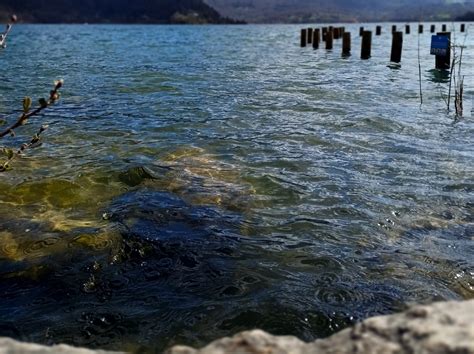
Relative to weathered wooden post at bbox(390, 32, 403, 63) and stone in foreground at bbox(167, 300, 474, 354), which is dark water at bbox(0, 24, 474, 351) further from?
weathered wooden post at bbox(390, 32, 403, 63)

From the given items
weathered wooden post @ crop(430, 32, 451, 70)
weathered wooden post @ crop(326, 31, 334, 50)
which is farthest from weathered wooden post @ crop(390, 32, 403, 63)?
weathered wooden post @ crop(326, 31, 334, 50)

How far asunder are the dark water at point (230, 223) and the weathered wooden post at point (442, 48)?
22.4ft

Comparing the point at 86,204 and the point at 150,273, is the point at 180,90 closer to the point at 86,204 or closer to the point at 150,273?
the point at 86,204

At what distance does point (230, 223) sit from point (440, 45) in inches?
603

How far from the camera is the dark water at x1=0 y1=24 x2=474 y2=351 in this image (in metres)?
3.58

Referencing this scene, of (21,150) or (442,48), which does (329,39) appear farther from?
(21,150)

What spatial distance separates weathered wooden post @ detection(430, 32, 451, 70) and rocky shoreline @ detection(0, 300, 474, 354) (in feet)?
56.1

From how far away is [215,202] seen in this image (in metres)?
5.74

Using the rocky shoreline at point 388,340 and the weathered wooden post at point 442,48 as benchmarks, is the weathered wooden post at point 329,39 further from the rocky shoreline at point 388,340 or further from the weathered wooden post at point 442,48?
the rocky shoreline at point 388,340

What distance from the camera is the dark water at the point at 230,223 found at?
3.58m

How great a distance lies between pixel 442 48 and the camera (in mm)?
17219

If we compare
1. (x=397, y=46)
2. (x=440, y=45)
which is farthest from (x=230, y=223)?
(x=397, y=46)

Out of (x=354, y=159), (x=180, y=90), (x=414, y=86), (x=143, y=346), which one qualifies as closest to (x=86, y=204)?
(x=143, y=346)

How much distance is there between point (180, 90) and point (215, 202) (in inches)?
412
